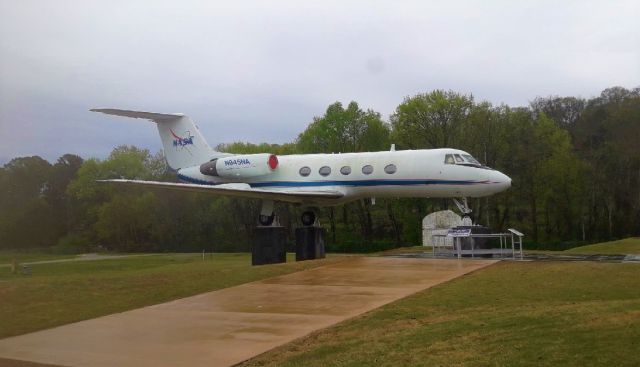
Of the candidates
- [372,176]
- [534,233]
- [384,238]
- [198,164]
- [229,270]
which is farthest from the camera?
[384,238]

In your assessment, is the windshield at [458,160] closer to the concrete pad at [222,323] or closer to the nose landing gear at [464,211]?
the nose landing gear at [464,211]

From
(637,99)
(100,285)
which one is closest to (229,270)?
(100,285)

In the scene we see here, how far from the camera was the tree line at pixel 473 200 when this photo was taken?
46906 millimetres

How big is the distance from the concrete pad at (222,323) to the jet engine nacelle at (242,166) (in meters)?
9.17

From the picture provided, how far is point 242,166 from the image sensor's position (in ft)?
81.4

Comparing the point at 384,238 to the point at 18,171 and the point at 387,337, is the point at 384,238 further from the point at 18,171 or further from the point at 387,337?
the point at 387,337

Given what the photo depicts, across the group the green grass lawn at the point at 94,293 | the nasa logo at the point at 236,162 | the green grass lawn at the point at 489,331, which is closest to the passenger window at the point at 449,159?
the green grass lawn at the point at 94,293

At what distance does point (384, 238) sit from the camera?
56.2 meters

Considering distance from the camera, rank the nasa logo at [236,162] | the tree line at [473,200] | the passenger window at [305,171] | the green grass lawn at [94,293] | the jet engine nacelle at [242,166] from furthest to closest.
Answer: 1. the tree line at [473,200]
2. the nasa logo at [236,162]
3. the jet engine nacelle at [242,166]
4. the passenger window at [305,171]
5. the green grass lawn at [94,293]

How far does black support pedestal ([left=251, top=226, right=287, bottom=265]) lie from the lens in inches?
843

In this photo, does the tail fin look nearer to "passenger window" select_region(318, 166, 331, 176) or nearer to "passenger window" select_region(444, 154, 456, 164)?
"passenger window" select_region(318, 166, 331, 176)

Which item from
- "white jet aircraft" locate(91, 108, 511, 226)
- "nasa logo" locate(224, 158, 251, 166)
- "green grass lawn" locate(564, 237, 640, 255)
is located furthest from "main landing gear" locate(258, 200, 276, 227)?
"green grass lawn" locate(564, 237, 640, 255)

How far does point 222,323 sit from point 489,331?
457cm

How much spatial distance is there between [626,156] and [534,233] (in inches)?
369
